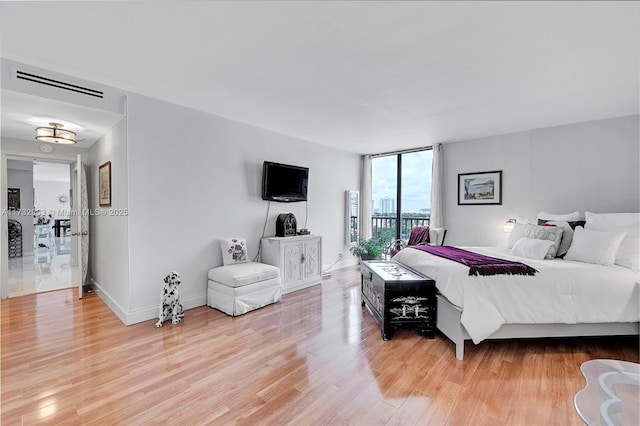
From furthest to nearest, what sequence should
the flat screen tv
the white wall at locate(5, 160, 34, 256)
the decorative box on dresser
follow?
the white wall at locate(5, 160, 34, 256), the flat screen tv, the decorative box on dresser

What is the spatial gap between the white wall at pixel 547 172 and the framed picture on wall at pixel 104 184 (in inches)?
211

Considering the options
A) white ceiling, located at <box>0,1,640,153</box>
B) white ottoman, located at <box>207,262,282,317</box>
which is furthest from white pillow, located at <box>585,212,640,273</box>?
white ottoman, located at <box>207,262,282,317</box>

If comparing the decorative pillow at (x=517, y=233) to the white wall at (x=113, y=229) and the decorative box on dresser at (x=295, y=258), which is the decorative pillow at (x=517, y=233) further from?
the white wall at (x=113, y=229)

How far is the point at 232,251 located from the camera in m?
3.86

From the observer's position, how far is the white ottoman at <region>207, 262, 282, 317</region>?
335 cm

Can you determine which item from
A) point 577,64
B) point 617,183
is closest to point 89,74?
point 577,64

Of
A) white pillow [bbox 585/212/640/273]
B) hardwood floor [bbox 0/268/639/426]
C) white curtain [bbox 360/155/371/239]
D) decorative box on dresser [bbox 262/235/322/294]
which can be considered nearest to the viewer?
hardwood floor [bbox 0/268/639/426]

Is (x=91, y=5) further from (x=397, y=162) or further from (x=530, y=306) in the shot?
(x=397, y=162)

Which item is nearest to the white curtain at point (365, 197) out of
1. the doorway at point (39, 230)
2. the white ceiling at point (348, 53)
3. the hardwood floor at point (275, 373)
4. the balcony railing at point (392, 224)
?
the balcony railing at point (392, 224)

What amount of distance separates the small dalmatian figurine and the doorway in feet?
8.84

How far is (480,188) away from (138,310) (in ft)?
17.4

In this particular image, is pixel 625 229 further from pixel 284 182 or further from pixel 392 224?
pixel 284 182

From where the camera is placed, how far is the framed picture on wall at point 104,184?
3.62 m

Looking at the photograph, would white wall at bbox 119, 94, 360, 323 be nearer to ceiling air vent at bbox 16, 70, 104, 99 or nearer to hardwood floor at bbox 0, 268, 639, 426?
ceiling air vent at bbox 16, 70, 104, 99
